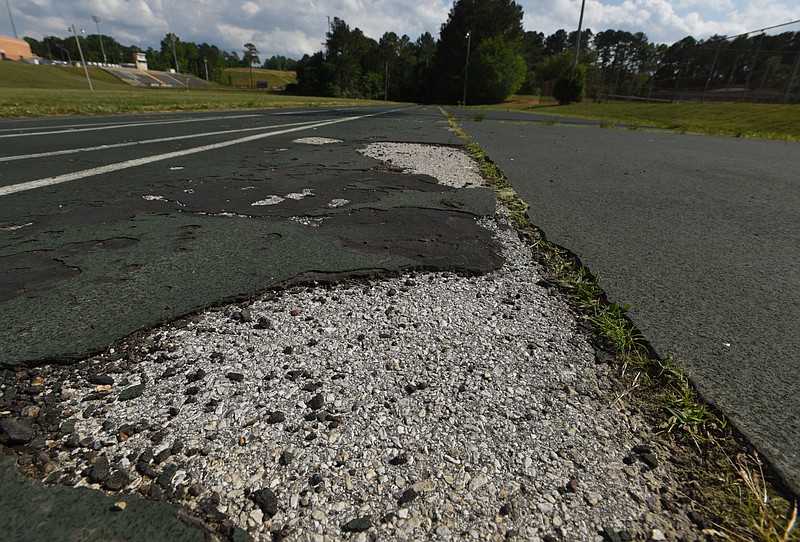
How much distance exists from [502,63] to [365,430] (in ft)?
212

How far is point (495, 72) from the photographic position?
183ft

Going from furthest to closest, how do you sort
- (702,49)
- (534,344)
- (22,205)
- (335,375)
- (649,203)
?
(702,49) < (649,203) < (22,205) < (534,344) < (335,375)

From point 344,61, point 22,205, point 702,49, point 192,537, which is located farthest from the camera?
point 344,61

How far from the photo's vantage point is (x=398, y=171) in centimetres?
465

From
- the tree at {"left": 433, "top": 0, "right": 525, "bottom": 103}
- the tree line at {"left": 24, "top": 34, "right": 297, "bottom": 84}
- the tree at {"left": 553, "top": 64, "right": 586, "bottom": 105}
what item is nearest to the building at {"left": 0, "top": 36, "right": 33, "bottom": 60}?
the tree line at {"left": 24, "top": 34, "right": 297, "bottom": 84}

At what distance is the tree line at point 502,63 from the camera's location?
1110 inches

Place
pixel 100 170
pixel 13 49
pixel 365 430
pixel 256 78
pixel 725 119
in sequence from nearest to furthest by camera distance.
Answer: pixel 365 430
pixel 100 170
pixel 725 119
pixel 13 49
pixel 256 78

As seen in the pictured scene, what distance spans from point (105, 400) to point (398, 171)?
12.8 feet

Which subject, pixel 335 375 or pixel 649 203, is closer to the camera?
pixel 335 375

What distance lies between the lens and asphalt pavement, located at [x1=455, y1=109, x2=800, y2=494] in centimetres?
128

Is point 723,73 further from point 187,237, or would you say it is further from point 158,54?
point 158,54

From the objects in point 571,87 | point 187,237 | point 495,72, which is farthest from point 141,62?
point 187,237

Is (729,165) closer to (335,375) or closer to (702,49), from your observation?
(335,375)

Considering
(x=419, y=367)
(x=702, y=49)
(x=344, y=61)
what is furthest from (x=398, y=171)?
(x=344, y=61)
